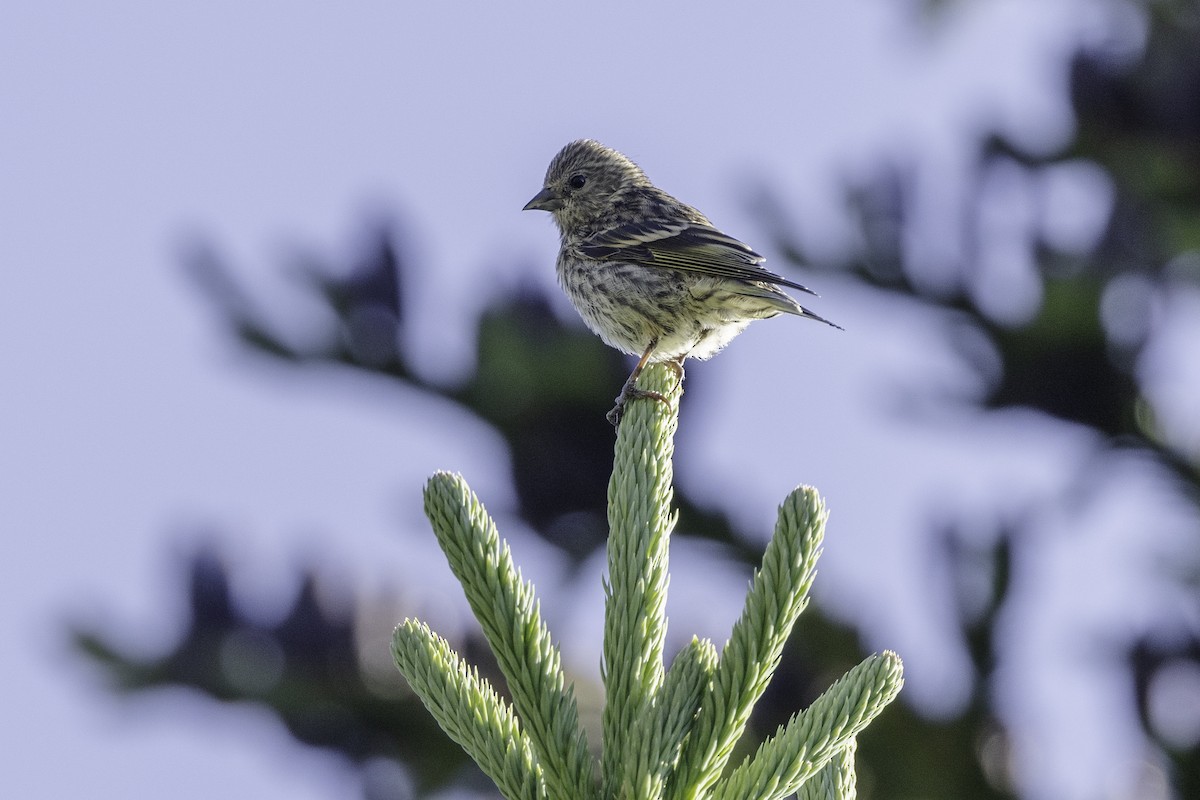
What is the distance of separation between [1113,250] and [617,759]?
5.98m

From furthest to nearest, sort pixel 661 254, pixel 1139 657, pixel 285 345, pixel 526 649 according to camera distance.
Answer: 1. pixel 285 345
2. pixel 1139 657
3. pixel 661 254
4. pixel 526 649

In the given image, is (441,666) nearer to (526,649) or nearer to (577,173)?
(526,649)

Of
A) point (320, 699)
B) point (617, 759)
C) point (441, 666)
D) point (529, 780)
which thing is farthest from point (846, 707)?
point (320, 699)

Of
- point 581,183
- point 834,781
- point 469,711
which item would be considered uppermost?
point 581,183

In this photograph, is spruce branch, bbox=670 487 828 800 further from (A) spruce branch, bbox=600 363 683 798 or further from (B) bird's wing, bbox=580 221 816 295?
(B) bird's wing, bbox=580 221 816 295

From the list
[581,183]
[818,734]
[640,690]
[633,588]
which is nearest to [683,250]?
[581,183]

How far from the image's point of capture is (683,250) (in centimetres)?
460

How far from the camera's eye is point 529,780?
1926 mm

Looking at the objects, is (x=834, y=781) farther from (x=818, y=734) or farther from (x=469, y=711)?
(x=469, y=711)

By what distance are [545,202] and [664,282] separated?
114 cm

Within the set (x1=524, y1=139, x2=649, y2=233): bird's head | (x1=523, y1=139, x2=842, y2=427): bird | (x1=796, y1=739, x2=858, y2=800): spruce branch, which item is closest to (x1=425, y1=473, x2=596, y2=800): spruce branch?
(x1=796, y1=739, x2=858, y2=800): spruce branch

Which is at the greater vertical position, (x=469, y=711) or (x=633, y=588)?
(x=633, y=588)

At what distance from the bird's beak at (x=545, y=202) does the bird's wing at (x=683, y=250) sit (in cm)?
49

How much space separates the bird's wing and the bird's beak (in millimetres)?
486
